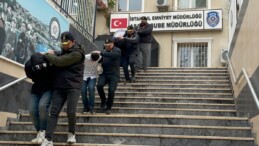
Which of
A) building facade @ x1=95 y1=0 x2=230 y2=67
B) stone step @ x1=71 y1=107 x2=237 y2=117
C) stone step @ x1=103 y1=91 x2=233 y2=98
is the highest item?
building facade @ x1=95 y1=0 x2=230 y2=67

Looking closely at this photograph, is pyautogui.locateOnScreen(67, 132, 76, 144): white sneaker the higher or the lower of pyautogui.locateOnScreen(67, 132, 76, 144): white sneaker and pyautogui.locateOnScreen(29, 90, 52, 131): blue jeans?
the lower

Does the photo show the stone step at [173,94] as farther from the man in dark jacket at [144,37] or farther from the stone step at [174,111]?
the man in dark jacket at [144,37]

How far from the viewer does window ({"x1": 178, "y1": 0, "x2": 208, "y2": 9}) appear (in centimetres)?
1653

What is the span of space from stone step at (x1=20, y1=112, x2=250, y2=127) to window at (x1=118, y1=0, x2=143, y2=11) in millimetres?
10864

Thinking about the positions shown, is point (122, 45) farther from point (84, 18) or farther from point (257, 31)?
point (257, 31)

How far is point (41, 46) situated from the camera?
861 cm

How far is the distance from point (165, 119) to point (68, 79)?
2.02 metres

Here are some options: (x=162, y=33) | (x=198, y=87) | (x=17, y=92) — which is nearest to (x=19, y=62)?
(x=17, y=92)

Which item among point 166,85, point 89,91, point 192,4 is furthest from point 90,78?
point 192,4

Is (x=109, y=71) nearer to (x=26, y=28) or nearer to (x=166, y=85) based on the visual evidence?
(x=26, y=28)

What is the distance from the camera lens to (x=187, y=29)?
1611 cm

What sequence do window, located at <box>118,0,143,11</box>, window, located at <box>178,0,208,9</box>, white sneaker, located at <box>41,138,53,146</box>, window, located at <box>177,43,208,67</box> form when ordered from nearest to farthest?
white sneaker, located at <box>41,138,53,146</box> < window, located at <box>177,43,208,67</box> < window, located at <box>178,0,208,9</box> < window, located at <box>118,0,143,11</box>

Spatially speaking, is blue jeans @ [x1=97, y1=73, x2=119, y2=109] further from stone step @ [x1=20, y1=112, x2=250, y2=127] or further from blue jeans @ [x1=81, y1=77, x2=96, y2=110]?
stone step @ [x1=20, y1=112, x2=250, y2=127]

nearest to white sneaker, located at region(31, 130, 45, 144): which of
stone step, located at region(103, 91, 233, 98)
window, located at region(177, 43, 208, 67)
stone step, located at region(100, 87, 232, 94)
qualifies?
stone step, located at region(103, 91, 233, 98)
